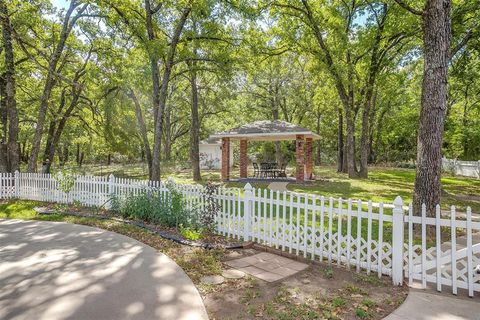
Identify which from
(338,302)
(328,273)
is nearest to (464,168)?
(328,273)

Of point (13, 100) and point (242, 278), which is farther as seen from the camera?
point (13, 100)

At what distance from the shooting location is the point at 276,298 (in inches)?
143

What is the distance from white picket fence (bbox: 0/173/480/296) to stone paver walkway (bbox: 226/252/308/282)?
1.06ft

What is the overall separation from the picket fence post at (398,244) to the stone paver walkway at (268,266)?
1.21 metres

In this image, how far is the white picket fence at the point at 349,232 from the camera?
3.87 metres

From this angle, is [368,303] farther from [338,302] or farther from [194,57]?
[194,57]

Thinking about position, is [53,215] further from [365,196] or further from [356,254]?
[365,196]

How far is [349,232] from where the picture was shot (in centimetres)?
448

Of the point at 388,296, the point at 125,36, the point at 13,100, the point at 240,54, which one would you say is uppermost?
the point at 125,36

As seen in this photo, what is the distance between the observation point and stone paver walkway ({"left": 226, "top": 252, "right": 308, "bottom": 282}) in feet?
14.3

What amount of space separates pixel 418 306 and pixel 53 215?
837 centimetres

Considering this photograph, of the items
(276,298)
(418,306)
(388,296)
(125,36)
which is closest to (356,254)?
(388,296)

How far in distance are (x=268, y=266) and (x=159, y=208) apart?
3371mm

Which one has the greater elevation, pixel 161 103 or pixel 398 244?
pixel 161 103
